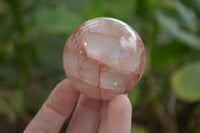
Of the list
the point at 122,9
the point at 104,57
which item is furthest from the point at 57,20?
the point at 104,57

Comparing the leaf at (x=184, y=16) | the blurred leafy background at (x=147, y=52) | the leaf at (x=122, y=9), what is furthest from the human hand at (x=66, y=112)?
the leaf at (x=184, y=16)

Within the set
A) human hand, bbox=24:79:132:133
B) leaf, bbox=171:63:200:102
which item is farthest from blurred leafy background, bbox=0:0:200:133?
human hand, bbox=24:79:132:133

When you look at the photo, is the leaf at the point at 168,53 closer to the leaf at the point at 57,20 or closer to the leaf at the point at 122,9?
the leaf at the point at 122,9

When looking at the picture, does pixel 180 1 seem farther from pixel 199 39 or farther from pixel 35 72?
pixel 35 72

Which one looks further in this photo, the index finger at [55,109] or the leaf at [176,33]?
the leaf at [176,33]

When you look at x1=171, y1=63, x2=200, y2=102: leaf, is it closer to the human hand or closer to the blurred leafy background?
the blurred leafy background

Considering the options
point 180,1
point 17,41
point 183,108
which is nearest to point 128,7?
point 180,1
